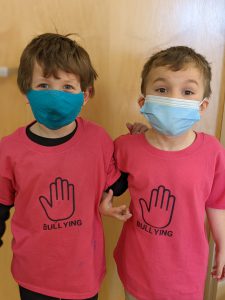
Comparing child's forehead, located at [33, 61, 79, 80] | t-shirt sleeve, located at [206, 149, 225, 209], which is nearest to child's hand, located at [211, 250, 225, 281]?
t-shirt sleeve, located at [206, 149, 225, 209]

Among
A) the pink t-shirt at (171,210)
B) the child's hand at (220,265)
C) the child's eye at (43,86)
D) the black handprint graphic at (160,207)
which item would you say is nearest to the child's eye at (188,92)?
the pink t-shirt at (171,210)

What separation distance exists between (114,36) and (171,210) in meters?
0.60

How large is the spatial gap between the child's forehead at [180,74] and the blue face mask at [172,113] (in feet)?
0.19

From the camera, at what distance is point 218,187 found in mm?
933

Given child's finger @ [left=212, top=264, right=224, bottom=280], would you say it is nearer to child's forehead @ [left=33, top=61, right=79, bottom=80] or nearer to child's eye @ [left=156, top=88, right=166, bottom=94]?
child's eye @ [left=156, top=88, right=166, bottom=94]

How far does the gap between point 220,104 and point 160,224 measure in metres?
0.53

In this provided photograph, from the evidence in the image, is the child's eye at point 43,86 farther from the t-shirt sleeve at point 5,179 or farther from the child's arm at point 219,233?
the child's arm at point 219,233

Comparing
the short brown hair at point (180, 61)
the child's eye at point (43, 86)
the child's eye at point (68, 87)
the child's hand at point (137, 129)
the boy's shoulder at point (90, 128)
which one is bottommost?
the child's hand at point (137, 129)

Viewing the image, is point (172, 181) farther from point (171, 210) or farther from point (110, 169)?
point (110, 169)

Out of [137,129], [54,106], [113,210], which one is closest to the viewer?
[54,106]

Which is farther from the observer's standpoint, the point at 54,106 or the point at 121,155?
the point at 121,155

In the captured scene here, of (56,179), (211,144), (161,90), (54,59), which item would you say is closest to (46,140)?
(56,179)

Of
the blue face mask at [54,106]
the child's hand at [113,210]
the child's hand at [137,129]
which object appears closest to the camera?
the blue face mask at [54,106]

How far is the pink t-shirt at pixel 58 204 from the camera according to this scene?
92cm
